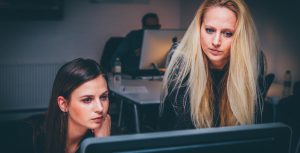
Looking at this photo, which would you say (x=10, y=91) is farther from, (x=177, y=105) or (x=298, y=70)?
(x=177, y=105)

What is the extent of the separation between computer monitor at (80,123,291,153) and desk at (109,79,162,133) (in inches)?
89.3

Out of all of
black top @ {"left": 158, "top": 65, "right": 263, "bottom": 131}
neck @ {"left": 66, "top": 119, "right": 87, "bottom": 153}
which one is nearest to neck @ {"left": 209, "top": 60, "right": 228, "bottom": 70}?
black top @ {"left": 158, "top": 65, "right": 263, "bottom": 131}

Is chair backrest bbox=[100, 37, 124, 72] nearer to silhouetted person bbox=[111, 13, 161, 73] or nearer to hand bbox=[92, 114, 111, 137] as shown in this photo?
silhouetted person bbox=[111, 13, 161, 73]

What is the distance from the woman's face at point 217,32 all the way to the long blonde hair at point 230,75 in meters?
0.02

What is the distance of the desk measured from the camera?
2.96 m

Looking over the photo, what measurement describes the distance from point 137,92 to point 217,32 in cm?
205

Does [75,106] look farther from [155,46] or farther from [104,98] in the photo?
[155,46]

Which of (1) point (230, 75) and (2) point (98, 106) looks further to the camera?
(2) point (98, 106)

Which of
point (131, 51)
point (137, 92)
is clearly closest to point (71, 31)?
point (131, 51)

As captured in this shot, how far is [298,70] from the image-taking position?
3.84 metres

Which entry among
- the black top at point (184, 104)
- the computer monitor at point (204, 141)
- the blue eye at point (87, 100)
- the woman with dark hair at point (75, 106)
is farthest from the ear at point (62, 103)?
the computer monitor at point (204, 141)

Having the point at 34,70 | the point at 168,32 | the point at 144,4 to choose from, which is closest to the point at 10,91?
the point at 34,70

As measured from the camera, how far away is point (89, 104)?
146 cm

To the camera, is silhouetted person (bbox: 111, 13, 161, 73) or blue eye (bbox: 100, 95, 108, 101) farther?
silhouetted person (bbox: 111, 13, 161, 73)
